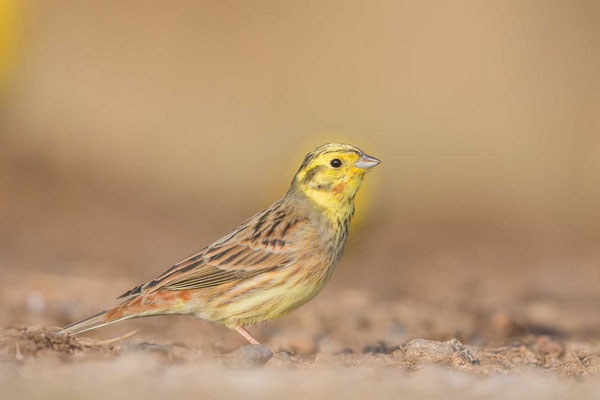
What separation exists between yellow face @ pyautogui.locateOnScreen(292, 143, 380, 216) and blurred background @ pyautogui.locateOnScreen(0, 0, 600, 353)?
3525 mm

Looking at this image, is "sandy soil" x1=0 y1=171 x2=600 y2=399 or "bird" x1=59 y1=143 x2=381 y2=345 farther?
"bird" x1=59 y1=143 x2=381 y2=345

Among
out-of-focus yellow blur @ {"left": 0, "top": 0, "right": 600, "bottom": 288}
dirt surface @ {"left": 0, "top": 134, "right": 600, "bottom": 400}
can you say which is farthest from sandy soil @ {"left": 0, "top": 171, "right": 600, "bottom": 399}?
out-of-focus yellow blur @ {"left": 0, "top": 0, "right": 600, "bottom": 288}

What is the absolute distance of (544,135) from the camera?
1972 centimetres

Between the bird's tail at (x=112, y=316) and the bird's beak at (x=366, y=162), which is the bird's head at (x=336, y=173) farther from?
the bird's tail at (x=112, y=316)

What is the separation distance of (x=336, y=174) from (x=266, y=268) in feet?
3.00

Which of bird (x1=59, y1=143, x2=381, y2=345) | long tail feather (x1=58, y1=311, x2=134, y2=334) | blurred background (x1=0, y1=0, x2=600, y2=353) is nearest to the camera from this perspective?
long tail feather (x1=58, y1=311, x2=134, y2=334)

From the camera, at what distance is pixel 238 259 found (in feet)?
22.2

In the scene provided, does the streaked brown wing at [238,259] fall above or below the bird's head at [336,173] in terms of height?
below

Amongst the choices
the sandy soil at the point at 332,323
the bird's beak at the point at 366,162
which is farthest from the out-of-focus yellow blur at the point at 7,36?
the bird's beak at the point at 366,162

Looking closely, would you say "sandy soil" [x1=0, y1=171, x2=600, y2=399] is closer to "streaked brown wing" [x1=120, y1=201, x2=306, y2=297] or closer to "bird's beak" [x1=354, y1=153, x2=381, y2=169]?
"streaked brown wing" [x1=120, y1=201, x2=306, y2=297]

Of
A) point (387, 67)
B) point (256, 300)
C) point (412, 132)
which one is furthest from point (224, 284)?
point (387, 67)

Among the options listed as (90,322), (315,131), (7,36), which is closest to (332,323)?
(90,322)

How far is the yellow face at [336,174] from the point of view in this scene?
696 centimetres

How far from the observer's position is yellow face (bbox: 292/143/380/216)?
696 cm
